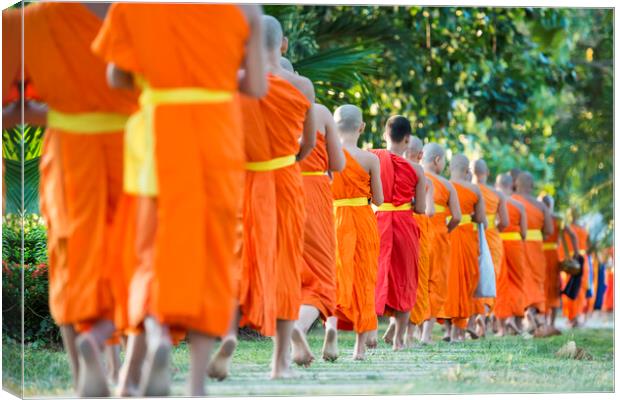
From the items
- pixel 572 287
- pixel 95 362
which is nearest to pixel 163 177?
pixel 95 362

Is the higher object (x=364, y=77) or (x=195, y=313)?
(x=364, y=77)

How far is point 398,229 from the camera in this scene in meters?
12.1

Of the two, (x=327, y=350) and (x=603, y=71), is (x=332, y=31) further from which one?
(x=327, y=350)

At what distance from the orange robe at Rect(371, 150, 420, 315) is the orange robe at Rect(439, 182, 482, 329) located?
6.27ft

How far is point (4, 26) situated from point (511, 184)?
941cm

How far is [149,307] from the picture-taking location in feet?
21.3

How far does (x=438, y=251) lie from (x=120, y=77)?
714cm

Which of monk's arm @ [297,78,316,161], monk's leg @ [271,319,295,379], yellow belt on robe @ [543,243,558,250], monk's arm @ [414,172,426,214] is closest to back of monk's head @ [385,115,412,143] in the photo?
monk's arm @ [414,172,426,214]

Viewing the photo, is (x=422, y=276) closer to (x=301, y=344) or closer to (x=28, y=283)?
(x=301, y=344)

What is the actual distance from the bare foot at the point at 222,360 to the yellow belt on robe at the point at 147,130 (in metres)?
1.63

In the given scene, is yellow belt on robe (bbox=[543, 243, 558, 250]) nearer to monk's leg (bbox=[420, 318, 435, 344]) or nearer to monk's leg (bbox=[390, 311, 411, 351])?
monk's leg (bbox=[420, 318, 435, 344])

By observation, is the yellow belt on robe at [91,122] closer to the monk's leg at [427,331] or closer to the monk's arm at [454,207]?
the monk's leg at [427,331]

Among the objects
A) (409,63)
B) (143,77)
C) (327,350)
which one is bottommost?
(327,350)

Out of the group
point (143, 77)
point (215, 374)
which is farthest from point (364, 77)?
point (143, 77)
